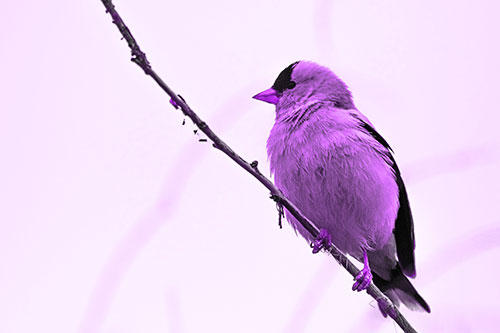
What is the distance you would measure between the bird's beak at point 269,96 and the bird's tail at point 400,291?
5.37 ft

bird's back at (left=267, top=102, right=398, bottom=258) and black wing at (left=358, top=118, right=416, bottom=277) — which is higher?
bird's back at (left=267, top=102, right=398, bottom=258)

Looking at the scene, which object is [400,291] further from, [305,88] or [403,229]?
[305,88]

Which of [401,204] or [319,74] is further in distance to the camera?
[319,74]

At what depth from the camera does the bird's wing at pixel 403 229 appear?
5014mm

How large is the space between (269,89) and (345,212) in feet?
4.53

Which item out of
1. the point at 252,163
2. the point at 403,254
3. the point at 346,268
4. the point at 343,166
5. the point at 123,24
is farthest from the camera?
the point at 403,254

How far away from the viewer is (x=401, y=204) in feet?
16.6

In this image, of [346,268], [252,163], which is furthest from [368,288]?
[252,163]

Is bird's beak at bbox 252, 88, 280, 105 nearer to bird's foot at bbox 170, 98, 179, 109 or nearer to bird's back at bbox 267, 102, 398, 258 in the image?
bird's back at bbox 267, 102, 398, 258

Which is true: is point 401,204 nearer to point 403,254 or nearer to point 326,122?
point 403,254

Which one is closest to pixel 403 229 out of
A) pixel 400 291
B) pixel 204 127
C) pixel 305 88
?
pixel 400 291

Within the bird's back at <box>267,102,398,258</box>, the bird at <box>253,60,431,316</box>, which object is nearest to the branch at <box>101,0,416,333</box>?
the bird at <box>253,60,431,316</box>

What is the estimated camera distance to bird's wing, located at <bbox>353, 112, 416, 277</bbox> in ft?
16.5

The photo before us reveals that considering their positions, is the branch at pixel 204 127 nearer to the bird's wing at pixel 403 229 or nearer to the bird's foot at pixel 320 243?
the bird's foot at pixel 320 243
